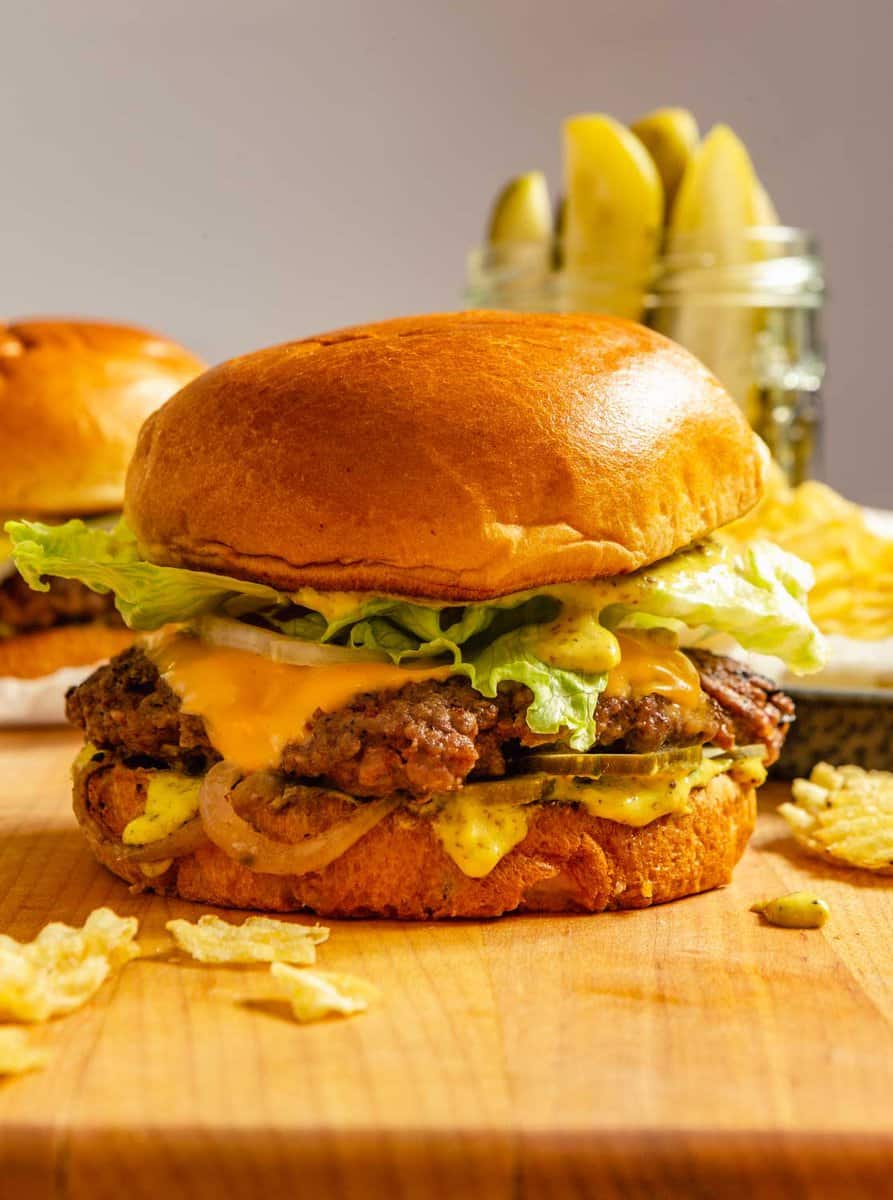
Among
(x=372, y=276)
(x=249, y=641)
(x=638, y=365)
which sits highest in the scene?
(x=638, y=365)

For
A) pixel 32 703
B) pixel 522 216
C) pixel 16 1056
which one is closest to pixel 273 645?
pixel 16 1056

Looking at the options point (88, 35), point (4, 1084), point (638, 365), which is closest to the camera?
point (4, 1084)

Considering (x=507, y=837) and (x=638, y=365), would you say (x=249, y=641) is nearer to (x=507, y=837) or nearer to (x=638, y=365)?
(x=507, y=837)

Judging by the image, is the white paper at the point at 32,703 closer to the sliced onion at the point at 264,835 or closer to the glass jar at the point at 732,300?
the sliced onion at the point at 264,835

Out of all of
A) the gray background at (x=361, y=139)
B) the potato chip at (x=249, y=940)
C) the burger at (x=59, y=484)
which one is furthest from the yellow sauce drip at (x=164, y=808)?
the gray background at (x=361, y=139)

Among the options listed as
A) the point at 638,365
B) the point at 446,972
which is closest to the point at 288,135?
the point at 638,365

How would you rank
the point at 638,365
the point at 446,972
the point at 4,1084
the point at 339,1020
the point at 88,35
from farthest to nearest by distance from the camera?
the point at 88,35
the point at 638,365
the point at 446,972
the point at 339,1020
the point at 4,1084

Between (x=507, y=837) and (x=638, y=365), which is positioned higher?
(x=638, y=365)

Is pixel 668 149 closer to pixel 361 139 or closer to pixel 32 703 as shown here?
pixel 361 139
